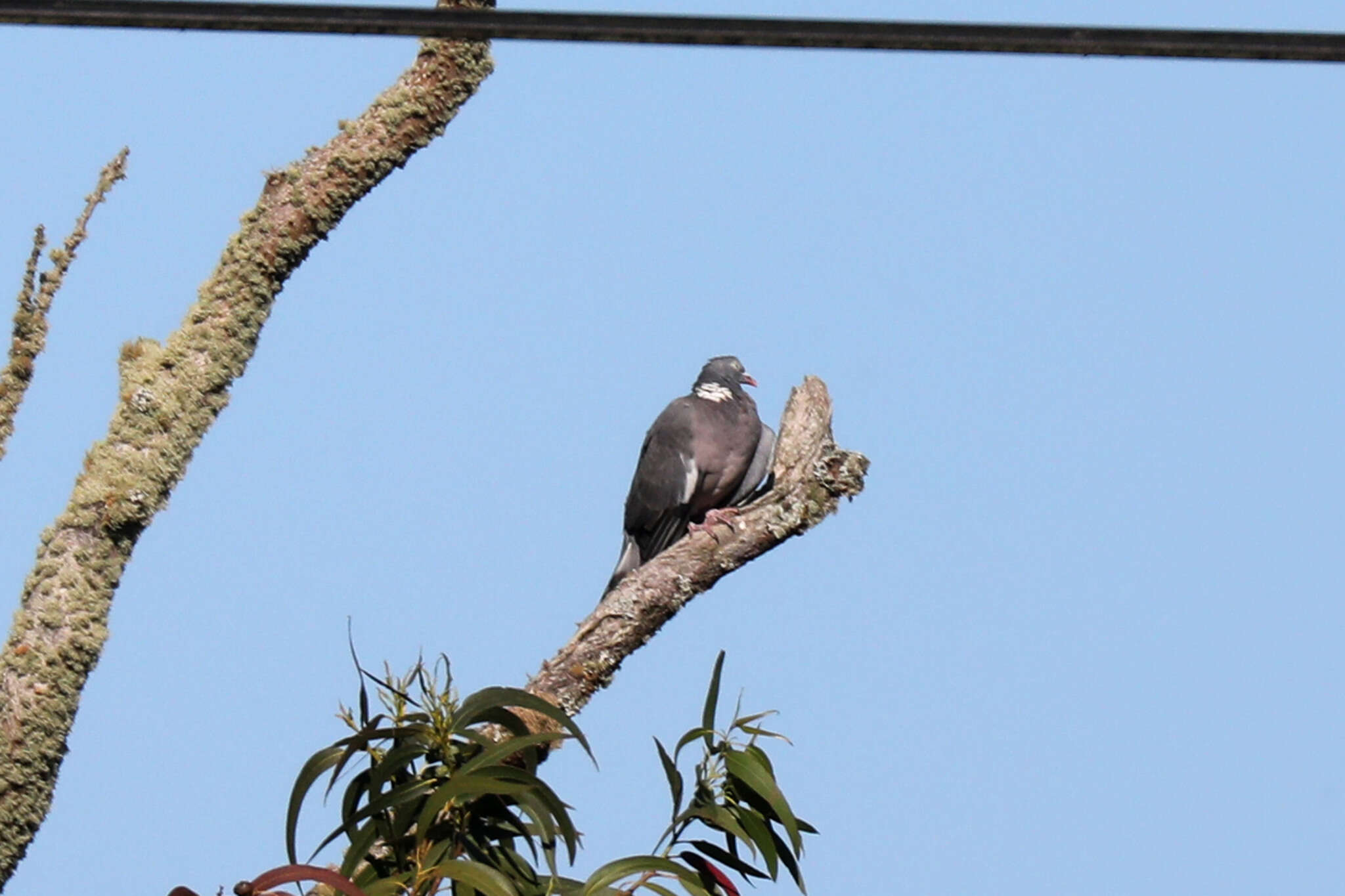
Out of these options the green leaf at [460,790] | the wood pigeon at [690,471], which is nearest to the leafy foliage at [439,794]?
the green leaf at [460,790]

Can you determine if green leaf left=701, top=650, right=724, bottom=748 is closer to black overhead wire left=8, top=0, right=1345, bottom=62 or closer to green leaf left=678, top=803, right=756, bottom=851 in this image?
green leaf left=678, top=803, right=756, bottom=851

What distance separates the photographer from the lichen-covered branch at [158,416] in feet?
11.9

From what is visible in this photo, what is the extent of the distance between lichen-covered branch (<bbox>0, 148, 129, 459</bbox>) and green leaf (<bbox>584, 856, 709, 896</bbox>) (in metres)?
1.55

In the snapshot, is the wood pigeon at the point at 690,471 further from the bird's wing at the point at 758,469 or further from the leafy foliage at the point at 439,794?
the leafy foliage at the point at 439,794

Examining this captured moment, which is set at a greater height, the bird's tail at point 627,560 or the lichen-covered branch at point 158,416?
the bird's tail at point 627,560

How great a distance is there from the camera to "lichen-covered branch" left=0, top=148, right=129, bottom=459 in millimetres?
3727

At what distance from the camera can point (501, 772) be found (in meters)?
3.21

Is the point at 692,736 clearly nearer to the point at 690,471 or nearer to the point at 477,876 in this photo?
the point at 477,876

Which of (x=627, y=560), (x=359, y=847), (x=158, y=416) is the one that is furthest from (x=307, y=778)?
(x=627, y=560)

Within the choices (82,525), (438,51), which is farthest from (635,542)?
(82,525)

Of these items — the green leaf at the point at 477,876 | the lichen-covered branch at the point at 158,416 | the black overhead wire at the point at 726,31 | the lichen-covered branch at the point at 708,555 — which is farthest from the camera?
the lichen-covered branch at the point at 708,555

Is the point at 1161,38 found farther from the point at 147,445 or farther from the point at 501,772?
the point at 147,445

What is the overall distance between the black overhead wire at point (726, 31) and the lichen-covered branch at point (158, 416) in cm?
178

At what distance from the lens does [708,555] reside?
4754mm
